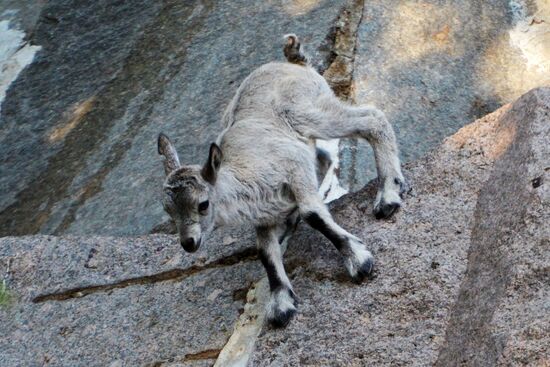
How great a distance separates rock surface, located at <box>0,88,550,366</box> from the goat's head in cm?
58

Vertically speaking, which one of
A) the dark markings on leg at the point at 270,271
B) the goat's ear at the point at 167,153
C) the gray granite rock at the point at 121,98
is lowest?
the gray granite rock at the point at 121,98

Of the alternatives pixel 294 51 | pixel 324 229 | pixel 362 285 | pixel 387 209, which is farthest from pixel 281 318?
pixel 294 51

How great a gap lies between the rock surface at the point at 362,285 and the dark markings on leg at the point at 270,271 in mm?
140

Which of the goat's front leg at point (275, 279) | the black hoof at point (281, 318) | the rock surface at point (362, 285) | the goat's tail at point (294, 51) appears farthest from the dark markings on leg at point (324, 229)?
the goat's tail at point (294, 51)

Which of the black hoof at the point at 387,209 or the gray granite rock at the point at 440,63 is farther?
the gray granite rock at the point at 440,63

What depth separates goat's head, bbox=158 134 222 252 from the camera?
493 centimetres

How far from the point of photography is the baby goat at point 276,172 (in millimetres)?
5000

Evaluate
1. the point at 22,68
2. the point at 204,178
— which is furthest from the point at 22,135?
the point at 204,178

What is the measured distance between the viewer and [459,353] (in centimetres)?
429

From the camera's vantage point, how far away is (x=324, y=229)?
5.11 m

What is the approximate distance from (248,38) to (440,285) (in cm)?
353

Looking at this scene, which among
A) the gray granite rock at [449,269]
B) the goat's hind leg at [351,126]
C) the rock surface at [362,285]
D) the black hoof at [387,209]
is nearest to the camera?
the gray granite rock at [449,269]

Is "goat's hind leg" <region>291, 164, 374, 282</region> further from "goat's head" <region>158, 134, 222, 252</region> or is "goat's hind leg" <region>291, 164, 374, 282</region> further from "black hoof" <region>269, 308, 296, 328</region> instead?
"goat's head" <region>158, 134, 222, 252</region>

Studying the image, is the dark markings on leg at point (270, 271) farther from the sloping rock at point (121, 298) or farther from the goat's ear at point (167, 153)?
the goat's ear at point (167, 153)
